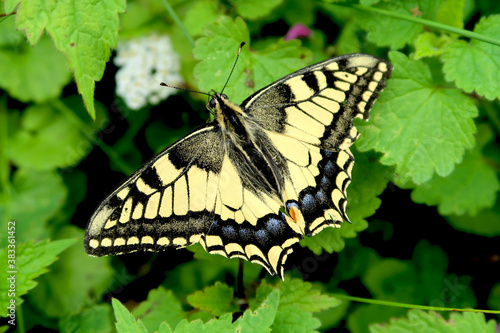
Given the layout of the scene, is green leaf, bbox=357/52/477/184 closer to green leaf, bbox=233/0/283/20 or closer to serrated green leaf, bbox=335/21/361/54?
serrated green leaf, bbox=335/21/361/54

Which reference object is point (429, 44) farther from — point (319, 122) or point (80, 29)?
point (80, 29)

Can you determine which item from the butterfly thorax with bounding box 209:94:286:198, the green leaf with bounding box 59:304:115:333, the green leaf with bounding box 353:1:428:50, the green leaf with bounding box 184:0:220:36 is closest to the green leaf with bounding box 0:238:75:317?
the green leaf with bounding box 59:304:115:333

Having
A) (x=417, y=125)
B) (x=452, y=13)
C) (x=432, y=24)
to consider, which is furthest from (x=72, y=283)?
(x=452, y=13)

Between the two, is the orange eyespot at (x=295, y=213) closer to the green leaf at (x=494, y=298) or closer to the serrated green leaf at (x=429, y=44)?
the serrated green leaf at (x=429, y=44)

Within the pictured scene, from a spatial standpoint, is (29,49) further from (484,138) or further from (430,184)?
(484,138)

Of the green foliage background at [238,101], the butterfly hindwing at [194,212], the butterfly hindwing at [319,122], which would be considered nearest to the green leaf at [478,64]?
the green foliage background at [238,101]

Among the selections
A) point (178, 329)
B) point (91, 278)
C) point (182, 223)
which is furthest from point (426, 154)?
point (91, 278)

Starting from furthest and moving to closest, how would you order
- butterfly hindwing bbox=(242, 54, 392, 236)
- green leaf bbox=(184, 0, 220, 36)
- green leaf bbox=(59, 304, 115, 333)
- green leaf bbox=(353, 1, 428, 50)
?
green leaf bbox=(184, 0, 220, 36) < green leaf bbox=(59, 304, 115, 333) < green leaf bbox=(353, 1, 428, 50) < butterfly hindwing bbox=(242, 54, 392, 236)
